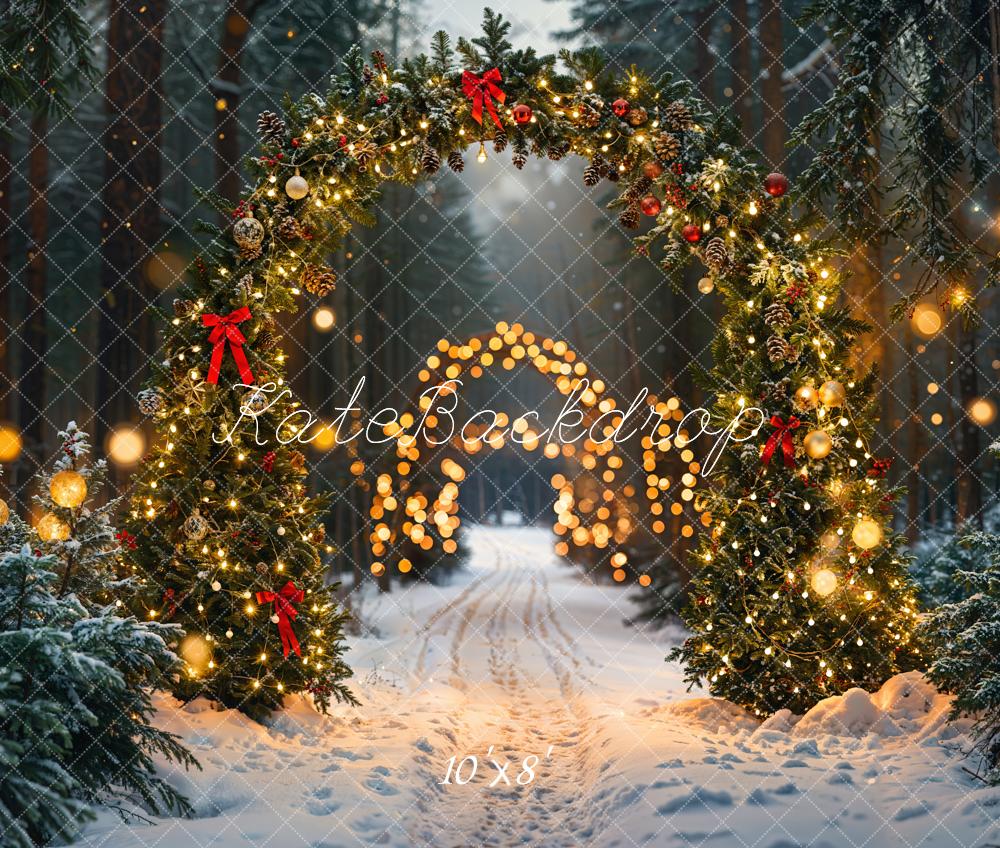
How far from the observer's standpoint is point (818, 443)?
7.00 m

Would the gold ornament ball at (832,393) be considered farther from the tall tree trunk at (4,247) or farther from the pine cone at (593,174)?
the tall tree trunk at (4,247)

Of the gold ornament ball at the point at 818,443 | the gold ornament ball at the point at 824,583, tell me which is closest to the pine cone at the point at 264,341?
the gold ornament ball at the point at 818,443

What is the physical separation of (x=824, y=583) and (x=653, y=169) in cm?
413

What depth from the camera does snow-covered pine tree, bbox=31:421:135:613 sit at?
5738 millimetres

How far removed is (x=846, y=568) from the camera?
6980mm

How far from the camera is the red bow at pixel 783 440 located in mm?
7141

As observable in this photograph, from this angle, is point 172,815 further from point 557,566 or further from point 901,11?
point 557,566

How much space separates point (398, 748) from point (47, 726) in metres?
3.46

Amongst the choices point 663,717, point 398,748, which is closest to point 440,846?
point 398,748

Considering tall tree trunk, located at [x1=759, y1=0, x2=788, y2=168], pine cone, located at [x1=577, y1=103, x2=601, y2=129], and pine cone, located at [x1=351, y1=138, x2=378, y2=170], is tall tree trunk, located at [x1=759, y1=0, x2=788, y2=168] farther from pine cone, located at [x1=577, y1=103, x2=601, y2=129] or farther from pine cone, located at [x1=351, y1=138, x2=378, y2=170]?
pine cone, located at [x1=351, y1=138, x2=378, y2=170]

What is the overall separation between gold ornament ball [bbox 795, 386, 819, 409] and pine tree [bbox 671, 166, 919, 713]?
10mm

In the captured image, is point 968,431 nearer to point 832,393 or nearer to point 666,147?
point 832,393

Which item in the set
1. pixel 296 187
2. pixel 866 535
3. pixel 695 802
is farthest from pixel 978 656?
pixel 296 187

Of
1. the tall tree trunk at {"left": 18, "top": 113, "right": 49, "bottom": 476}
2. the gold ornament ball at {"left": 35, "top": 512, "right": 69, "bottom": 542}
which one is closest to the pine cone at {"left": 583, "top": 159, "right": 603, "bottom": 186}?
the gold ornament ball at {"left": 35, "top": 512, "right": 69, "bottom": 542}
